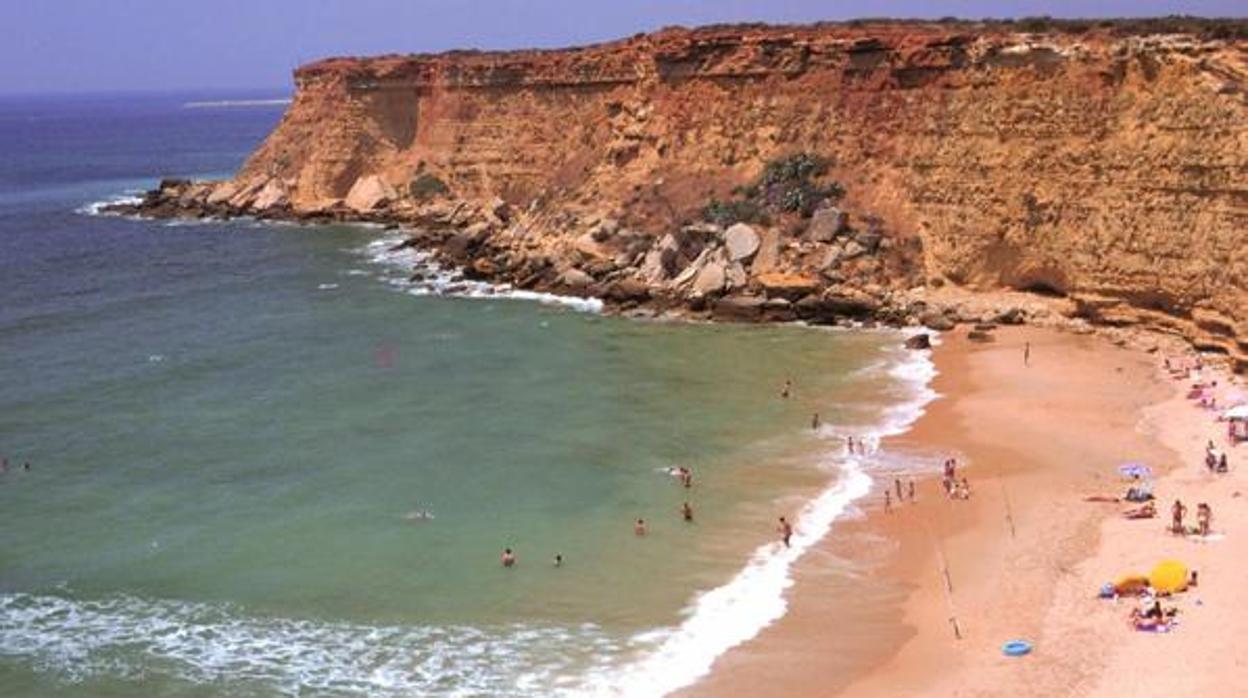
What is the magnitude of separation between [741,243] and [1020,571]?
85.4ft

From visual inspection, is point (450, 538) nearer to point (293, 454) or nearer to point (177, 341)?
point (293, 454)

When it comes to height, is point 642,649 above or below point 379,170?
below

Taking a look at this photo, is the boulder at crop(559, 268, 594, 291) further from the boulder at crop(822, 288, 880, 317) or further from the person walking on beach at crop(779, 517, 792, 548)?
the person walking on beach at crop(779, 517, 792, 548)

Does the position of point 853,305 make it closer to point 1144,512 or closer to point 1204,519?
point 1144,512

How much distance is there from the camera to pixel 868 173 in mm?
49375

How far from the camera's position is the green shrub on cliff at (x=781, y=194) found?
161 ft

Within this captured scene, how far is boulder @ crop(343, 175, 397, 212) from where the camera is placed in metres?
73.1

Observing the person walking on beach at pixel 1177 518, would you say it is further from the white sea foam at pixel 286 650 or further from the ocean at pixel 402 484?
the white sea foam at pixel 286 650

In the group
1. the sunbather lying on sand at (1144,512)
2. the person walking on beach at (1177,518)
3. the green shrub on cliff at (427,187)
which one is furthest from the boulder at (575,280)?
Answer: the person walking on beach at (1177,518)

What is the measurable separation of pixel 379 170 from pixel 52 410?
42482 mm

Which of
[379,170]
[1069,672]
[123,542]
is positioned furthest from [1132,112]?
[379,170]

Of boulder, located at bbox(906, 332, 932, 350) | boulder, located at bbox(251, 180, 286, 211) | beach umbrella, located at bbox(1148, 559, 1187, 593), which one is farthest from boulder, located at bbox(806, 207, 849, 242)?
boulder, located at bbox(251, 180, 286, 211)

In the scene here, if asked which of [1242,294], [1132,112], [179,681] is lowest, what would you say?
[179,681]

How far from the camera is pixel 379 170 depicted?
75062mm
